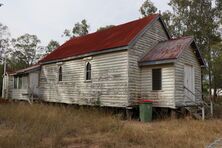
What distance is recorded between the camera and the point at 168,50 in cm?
1435

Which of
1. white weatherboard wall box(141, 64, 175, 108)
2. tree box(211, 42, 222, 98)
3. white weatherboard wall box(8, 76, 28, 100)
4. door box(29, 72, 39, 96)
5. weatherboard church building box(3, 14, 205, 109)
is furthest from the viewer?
tree box(211, 42, 222, 98)

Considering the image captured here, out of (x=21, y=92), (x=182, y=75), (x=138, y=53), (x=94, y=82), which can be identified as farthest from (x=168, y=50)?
(x=21, y=92)

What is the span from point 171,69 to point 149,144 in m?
7.24

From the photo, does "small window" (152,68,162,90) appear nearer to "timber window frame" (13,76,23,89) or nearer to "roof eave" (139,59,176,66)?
"roof eave" (139,59,176,66)

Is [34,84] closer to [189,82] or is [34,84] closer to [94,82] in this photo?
[94,82]

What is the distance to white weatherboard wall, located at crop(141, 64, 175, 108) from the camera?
13.4 meters

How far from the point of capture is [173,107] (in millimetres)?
13227

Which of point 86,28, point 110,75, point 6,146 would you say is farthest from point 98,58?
point 86,28

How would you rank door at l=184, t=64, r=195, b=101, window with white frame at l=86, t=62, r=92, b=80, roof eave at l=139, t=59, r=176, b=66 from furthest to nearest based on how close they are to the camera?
window with white frame at l=86, t=62, r=92, b=80
door at l=184, t=64, r=195, b=101
roof eave at l=139, t=59, r=176, b=66

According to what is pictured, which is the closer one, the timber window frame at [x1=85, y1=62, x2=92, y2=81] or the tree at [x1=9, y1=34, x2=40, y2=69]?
the timber window frame at [x1=85, y1=62, x2=92, y2=81]

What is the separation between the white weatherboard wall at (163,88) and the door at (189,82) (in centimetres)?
136

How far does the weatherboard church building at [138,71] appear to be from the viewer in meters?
13.7

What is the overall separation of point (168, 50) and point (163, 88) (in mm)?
2453

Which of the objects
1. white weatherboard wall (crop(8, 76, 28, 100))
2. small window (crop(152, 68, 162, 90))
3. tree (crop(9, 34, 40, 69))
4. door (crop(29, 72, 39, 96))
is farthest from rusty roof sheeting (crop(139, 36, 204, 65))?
tree (crop(9, 34, 40, 69))
